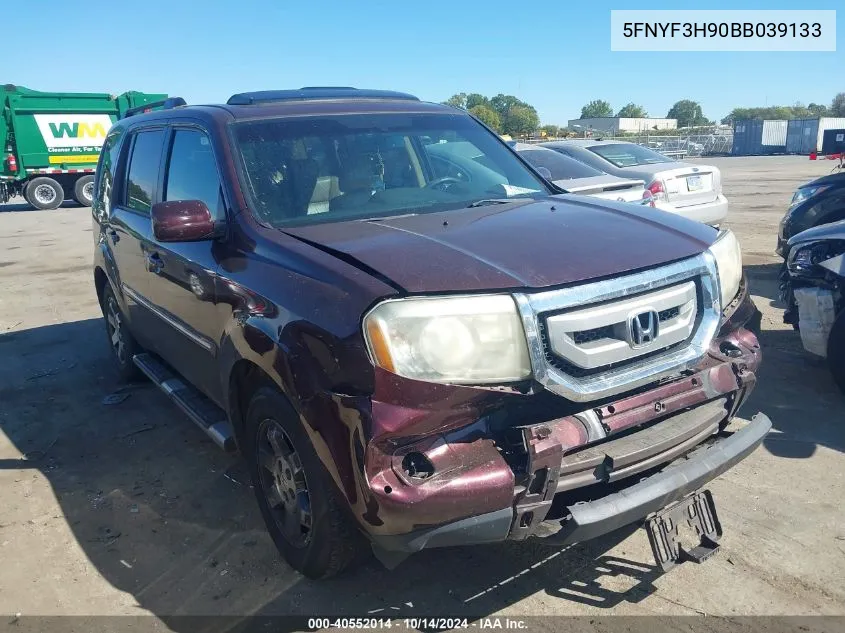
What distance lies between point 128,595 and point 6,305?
7.51 metres

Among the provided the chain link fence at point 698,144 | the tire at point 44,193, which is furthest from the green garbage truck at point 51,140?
the chain link fence at point 698,144

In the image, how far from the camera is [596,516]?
2463mm

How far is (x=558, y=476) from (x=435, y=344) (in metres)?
0.60

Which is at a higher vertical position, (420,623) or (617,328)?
(617,328)

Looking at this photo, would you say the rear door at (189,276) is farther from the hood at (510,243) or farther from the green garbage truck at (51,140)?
the green garbage truck at (51,140)

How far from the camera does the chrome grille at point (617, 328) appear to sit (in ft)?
8.21

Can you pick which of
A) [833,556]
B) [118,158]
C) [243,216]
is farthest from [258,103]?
[833,556]

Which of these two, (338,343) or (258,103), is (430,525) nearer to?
(338,343)

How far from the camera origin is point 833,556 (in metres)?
3.15

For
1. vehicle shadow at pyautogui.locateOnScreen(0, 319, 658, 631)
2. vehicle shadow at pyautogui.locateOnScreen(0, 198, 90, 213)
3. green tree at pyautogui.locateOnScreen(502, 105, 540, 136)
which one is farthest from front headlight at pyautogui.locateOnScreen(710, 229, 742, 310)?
green tree at pyautogui.locateOnScreen(502, 105, 540, 136)

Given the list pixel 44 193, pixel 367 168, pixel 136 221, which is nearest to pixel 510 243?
pixel 367 168

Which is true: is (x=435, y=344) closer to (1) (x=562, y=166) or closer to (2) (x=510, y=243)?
(2) (x=510, y=243)

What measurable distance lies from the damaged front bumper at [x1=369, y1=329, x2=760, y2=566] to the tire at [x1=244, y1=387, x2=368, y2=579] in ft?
0.98

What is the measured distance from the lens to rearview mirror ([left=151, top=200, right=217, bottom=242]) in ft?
10.5
